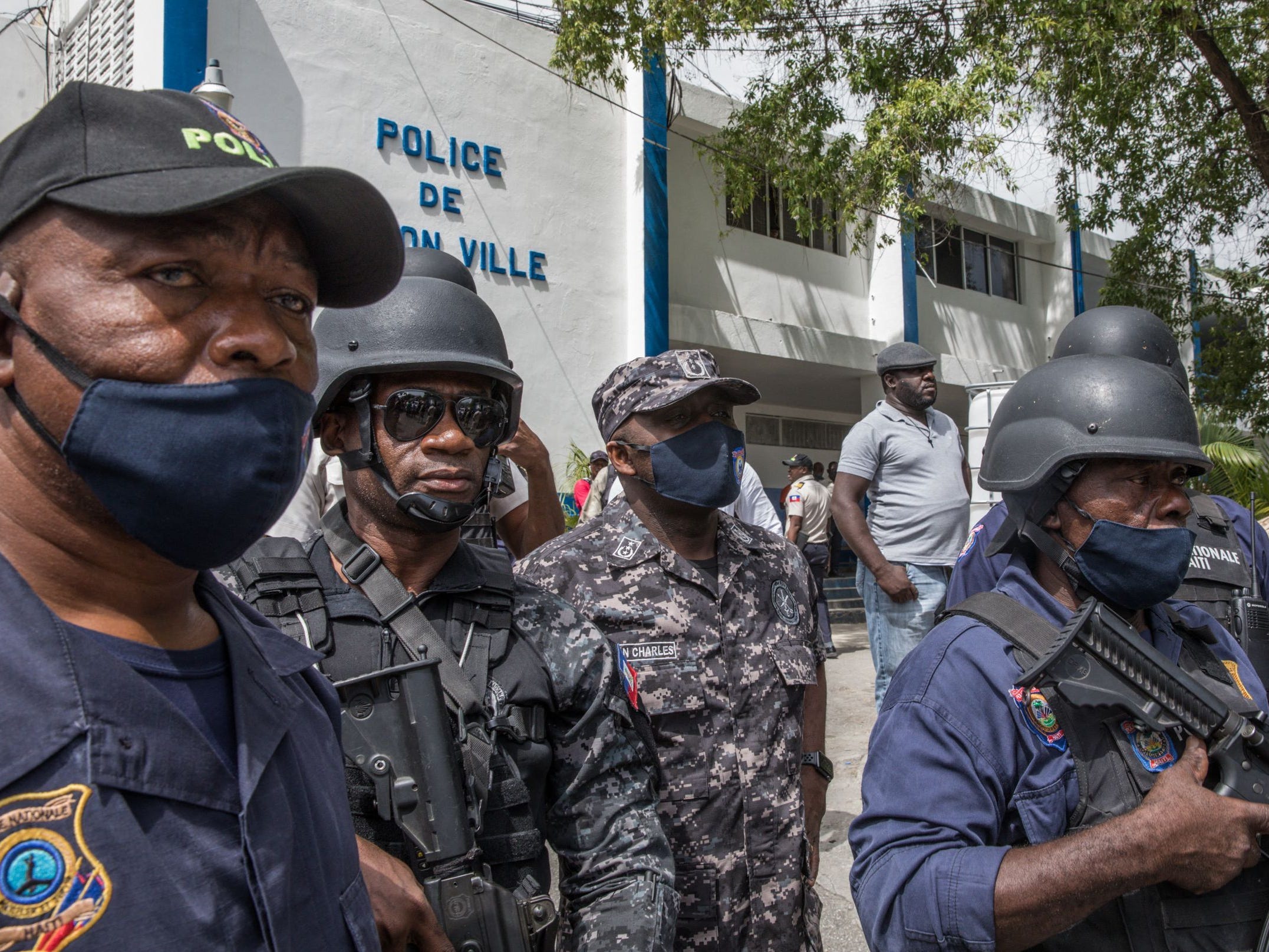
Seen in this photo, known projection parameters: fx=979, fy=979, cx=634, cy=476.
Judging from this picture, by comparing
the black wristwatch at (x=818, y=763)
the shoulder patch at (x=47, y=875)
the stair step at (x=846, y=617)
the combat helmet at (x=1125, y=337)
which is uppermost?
the combat helmet at (x=1125, y=337)

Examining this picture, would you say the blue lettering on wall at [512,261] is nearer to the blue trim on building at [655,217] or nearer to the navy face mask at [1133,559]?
the blue trim on building at [655,217]

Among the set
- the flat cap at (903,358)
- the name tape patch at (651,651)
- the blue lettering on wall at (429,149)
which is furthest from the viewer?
the blue lettering on wall at (429,149)

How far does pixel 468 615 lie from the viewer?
6.16ft

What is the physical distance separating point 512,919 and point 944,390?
48.4 feet

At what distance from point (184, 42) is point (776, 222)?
293 inches

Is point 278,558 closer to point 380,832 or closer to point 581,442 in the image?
point 380,832

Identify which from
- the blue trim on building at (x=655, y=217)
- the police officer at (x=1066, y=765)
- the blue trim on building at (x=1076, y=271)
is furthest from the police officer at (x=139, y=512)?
the blue trim on building at (x=1076, y=271)

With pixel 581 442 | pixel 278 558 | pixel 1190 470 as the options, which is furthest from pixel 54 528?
pixel 581 442

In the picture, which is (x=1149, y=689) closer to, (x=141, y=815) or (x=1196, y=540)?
(x=1196, y=540)

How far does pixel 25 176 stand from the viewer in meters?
0.99

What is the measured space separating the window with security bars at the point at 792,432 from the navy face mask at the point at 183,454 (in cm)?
1355

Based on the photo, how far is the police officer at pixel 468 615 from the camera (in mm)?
1718

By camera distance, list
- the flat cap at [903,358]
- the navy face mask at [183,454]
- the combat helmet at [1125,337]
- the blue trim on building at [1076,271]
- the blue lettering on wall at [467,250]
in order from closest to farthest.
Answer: the navy face mask at [183,454] < the combat helmet at [1125,337] < the flat cap at [903,358] < the blue lettering on wall at [467,250] < the blue trim on building at [1076,271]

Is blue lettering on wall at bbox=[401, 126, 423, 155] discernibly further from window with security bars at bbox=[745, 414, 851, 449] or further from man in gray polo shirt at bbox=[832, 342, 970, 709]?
window with security bars at bbox=[745, 414, 851, 449]
